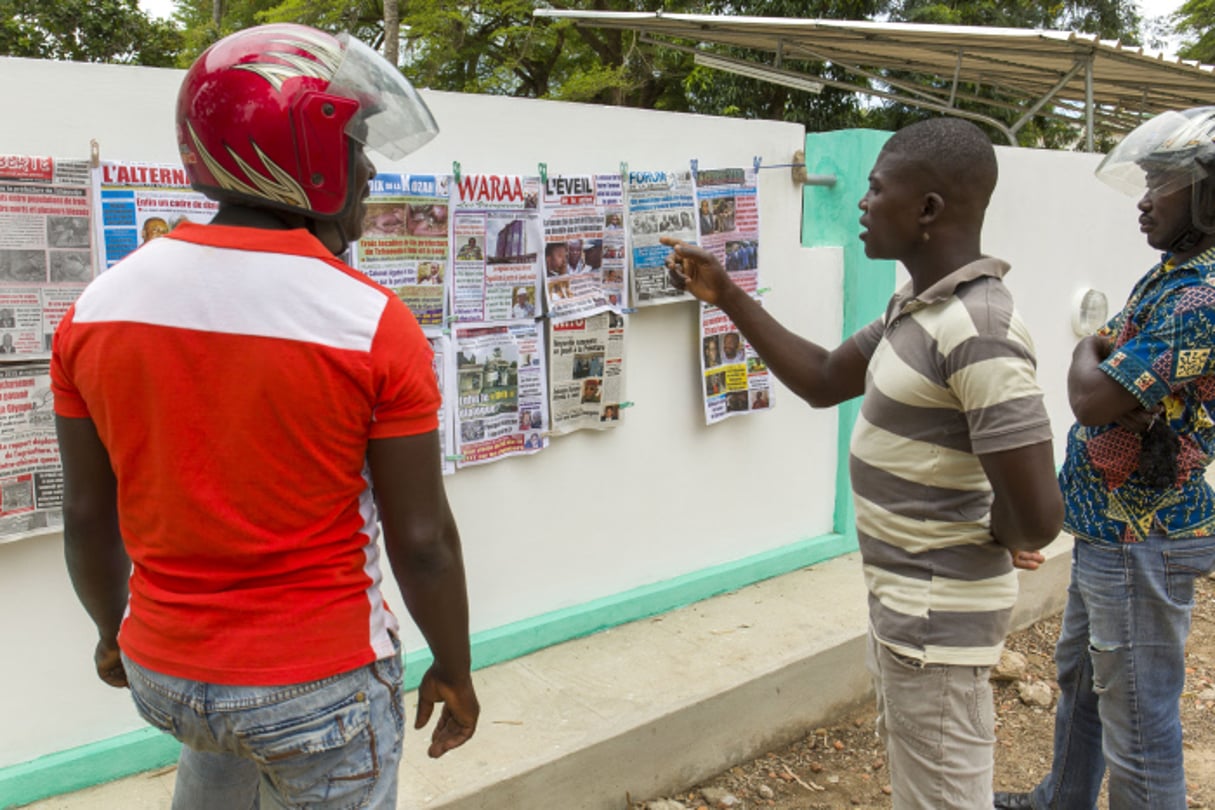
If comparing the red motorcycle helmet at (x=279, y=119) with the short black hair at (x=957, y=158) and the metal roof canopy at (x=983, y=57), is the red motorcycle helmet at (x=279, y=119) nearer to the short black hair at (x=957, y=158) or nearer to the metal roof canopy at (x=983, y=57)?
the short black hair at (x=957, y=158)

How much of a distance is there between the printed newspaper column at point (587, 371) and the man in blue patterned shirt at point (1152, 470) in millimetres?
1557

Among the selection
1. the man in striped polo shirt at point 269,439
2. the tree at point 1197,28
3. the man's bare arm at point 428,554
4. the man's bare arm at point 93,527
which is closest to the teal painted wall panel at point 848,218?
the man in striped polo shirt at point 269,439

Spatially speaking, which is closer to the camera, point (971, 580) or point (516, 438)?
point (971, 580)

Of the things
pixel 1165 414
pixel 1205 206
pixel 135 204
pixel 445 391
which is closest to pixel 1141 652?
pixel 1165 414

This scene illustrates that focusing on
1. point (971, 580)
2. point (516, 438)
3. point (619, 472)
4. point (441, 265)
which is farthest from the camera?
point (619, 472)

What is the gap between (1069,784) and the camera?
257 cm

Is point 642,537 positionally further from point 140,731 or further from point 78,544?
point 78,544

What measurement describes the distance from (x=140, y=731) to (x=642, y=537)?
180 cm

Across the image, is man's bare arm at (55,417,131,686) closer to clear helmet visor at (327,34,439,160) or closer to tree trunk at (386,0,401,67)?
clear helmet visor at (327,34,439,160)

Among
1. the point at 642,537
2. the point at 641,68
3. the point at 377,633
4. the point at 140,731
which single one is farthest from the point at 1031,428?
the point at 641,68

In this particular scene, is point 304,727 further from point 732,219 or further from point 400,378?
point 732,219

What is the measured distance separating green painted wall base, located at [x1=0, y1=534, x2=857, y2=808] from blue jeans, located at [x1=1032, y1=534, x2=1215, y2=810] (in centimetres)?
164

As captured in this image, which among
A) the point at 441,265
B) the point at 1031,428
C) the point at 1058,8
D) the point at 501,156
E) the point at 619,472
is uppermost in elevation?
the point at 1058,8

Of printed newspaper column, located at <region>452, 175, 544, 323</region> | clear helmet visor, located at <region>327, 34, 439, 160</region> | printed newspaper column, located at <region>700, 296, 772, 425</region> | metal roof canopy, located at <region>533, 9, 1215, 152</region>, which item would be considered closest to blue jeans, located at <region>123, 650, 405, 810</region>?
clear helmet visor, located at <region>327, 34, 439, 160</region>
